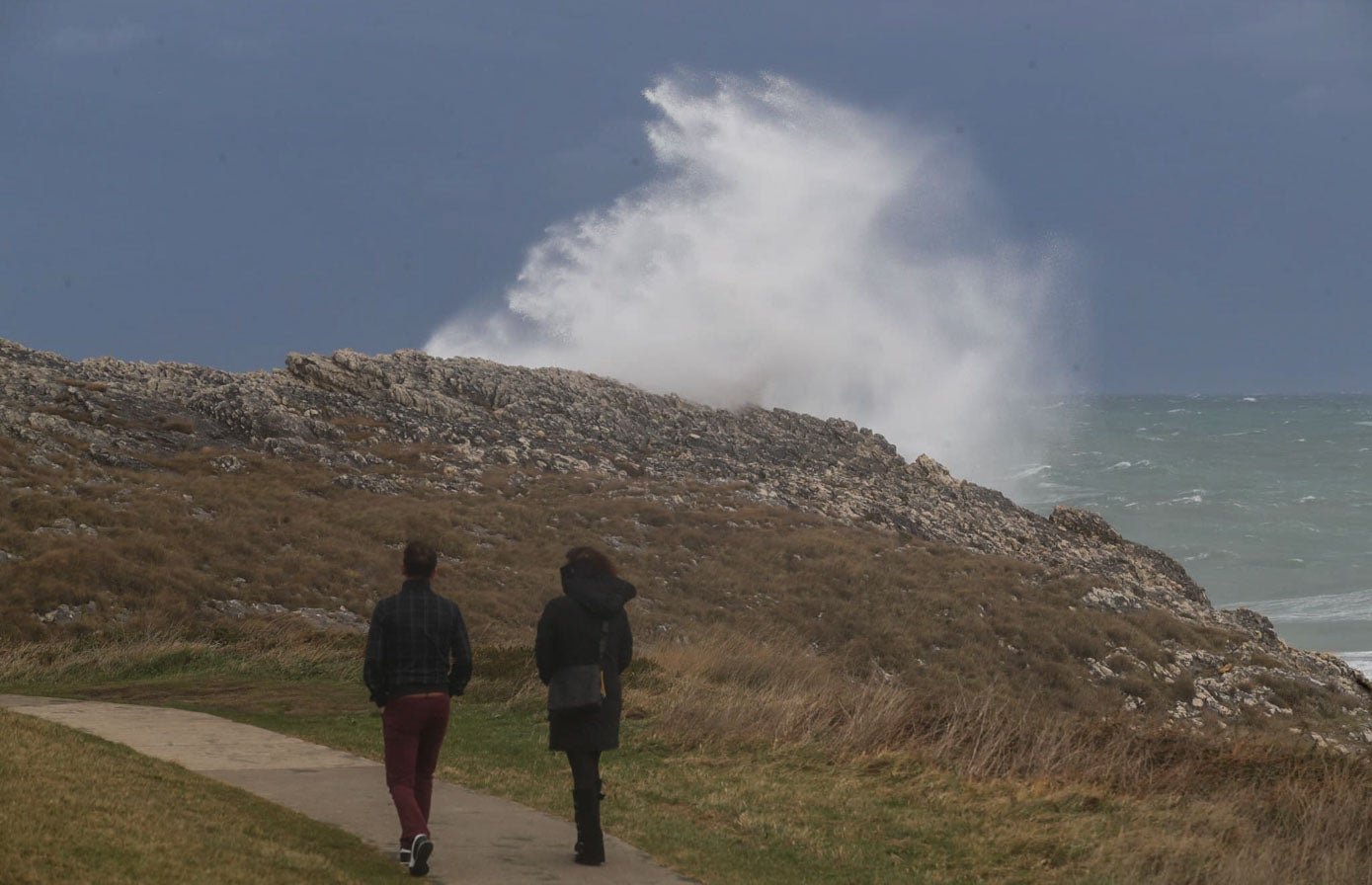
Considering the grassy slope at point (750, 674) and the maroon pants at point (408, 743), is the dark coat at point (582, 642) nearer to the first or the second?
the maroon pants at point (408, 743)

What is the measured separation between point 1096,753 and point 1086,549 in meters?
37.3

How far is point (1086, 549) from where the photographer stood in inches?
1833

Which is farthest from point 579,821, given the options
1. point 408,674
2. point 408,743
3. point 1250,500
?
point 1250,500

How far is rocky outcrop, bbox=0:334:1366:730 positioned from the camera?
38.3 metres

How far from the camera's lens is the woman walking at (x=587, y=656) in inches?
292

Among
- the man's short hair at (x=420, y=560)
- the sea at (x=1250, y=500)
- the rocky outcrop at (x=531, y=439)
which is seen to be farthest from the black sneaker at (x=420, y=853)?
the sea at (x=1250, y=500)

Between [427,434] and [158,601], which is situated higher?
[427,434]

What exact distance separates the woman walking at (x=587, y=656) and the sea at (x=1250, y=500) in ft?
121

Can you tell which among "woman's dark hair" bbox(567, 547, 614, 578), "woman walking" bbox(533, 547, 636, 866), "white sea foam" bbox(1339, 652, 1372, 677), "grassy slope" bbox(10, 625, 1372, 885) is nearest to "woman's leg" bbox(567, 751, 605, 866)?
"woman walking" bbox(533, 547, 636, 866)

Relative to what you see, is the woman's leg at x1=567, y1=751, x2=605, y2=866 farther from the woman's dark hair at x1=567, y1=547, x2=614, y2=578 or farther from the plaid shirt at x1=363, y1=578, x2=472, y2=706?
the woman's dark hair at x1=567, y1=547, x2=614, y2=578

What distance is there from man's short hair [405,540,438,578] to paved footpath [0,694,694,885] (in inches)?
69.9

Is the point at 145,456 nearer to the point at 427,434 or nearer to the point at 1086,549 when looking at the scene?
the point at 427,434

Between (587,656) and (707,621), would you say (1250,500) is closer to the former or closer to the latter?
(707,621)

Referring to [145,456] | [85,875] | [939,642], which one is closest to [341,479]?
[145,456]
